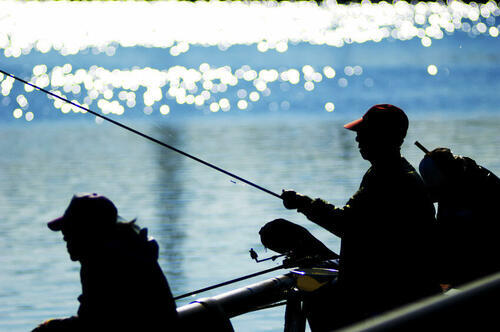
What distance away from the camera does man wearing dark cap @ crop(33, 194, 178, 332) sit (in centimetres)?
308

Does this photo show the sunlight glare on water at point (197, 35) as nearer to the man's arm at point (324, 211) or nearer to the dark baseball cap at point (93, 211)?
the man's arm at point (324, 211)

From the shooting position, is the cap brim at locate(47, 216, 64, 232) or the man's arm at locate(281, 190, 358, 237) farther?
the man's arm at locate(281, 190, 358, 237)

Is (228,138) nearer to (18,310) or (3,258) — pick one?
(3,258)

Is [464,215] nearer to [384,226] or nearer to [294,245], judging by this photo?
[384,226]

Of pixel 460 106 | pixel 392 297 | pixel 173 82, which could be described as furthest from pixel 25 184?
pixel 173 82

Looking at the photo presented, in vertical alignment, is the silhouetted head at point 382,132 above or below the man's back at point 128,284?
above

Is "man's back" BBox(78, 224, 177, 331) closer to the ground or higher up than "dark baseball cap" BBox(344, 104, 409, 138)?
closer to the ground

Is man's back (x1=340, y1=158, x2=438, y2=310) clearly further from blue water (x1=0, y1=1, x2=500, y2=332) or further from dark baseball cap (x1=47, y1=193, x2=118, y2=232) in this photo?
blue water (x1=0, y1=1, x2=500, y2=332)

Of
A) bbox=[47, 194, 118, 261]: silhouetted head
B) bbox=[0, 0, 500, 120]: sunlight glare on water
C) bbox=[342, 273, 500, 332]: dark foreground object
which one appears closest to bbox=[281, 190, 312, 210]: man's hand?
bbox=[47, 194, 118, 261]: silhouetted head

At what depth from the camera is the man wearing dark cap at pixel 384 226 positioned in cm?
359

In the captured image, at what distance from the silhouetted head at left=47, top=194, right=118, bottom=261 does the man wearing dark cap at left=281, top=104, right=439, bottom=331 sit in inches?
36.9

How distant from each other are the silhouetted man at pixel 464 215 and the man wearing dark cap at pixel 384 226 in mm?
470

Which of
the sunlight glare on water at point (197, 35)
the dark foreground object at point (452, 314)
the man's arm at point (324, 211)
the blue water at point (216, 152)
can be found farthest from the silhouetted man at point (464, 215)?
the sunlight glare on water at point (197, 35)

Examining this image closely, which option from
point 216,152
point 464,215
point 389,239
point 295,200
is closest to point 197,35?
point 216,152
